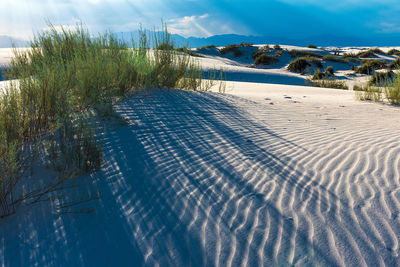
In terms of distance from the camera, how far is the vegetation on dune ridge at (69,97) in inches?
118

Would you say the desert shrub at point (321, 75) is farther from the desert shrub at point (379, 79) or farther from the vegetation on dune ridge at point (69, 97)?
the vegetation on dune ridge at point (69, 97)

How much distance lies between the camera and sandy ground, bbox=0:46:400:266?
2100 millimetres

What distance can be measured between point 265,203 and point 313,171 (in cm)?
94

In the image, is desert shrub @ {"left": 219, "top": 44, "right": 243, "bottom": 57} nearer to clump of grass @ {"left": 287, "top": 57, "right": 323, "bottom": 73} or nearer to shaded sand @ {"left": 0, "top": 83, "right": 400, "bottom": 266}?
clump of grass @ {"left": 287, "top": 57, "right": 323, "bottom": 73}

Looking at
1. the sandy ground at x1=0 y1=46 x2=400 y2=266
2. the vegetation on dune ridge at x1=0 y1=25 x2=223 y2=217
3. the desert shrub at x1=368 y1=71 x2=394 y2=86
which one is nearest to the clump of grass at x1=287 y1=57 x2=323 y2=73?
the desert shrub at x1=368 y1=71 x2=394 y2=86

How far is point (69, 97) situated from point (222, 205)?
9.99ft

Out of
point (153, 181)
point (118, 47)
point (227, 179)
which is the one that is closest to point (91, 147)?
point (153, 181)

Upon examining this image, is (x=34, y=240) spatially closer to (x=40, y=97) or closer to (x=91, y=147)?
(x=91, y=147)

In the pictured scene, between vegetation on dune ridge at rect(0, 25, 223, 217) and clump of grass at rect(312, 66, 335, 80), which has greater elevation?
vegetation on dune ridge at rect(0, 25, 223, 217)

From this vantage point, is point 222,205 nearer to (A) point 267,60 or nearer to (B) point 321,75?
(B) point 321,75

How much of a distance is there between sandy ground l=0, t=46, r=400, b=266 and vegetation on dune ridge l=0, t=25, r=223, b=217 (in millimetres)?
236

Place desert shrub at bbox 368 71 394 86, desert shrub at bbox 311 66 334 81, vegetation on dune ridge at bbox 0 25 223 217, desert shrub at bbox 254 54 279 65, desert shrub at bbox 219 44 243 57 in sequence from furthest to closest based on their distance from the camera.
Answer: desert shrub at bbox 219 44 243 57 → desert shrub at bbox 254 54 279 65 → desert shrub at bbox 311 66 334 81 → desert shrub at bbox 368 71 394 86 → vegetation on dune ridge at bbox 0 25 223 217

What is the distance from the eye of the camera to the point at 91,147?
123 inches

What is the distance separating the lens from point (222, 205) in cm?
262
